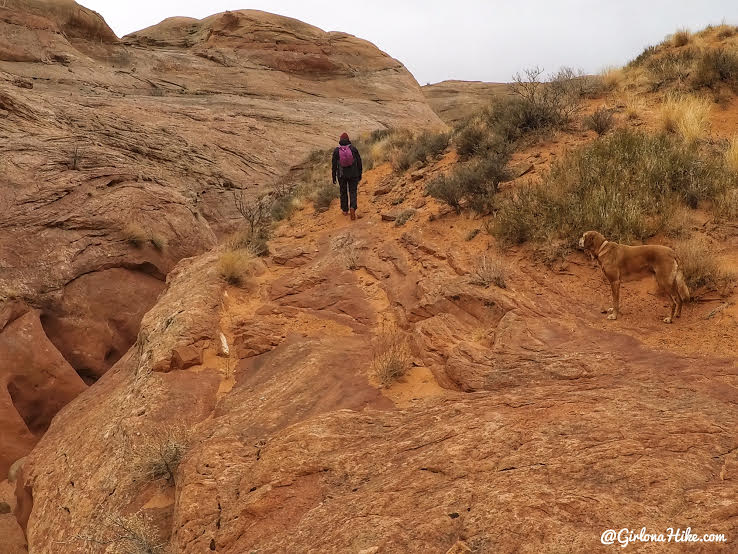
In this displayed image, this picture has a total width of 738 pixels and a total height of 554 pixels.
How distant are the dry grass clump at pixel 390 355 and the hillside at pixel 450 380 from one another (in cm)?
4

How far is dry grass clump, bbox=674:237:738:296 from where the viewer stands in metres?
5.55

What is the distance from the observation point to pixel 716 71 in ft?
36.5

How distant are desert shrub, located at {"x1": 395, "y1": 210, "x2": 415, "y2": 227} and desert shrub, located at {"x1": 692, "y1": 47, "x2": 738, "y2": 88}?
21.7ft

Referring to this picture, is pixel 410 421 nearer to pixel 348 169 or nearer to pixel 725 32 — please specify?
pixel 348 169

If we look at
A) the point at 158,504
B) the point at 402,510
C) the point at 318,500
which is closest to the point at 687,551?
the point at 402,510

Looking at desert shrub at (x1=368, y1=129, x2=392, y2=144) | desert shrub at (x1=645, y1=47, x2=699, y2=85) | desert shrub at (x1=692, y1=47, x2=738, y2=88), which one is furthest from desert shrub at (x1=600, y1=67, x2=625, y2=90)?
desert shrub at (x1=368, y1=129, x2=392, y2=144)

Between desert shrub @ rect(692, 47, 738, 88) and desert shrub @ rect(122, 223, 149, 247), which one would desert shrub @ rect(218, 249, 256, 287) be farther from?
desert shrub @ rect(692, 47, 738, 88)

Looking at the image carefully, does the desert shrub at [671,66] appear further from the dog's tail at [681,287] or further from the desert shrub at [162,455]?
the desert shrub at [162,455]

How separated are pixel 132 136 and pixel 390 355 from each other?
1267 centimetres

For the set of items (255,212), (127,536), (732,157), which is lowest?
(127,536)

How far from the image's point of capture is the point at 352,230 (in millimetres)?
9953

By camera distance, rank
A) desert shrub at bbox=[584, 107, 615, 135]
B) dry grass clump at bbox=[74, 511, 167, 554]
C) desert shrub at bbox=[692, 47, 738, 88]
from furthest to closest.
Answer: desert shrub at bbox=[692, 47, 738, 88] < desert shrub at bbox=[584, 107, 615, 135] < dry grass clump at bbox=[74, 511, 167, 554]

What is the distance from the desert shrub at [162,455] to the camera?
513 cm

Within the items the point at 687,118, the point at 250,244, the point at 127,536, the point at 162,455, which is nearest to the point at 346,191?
the point at 250,244
